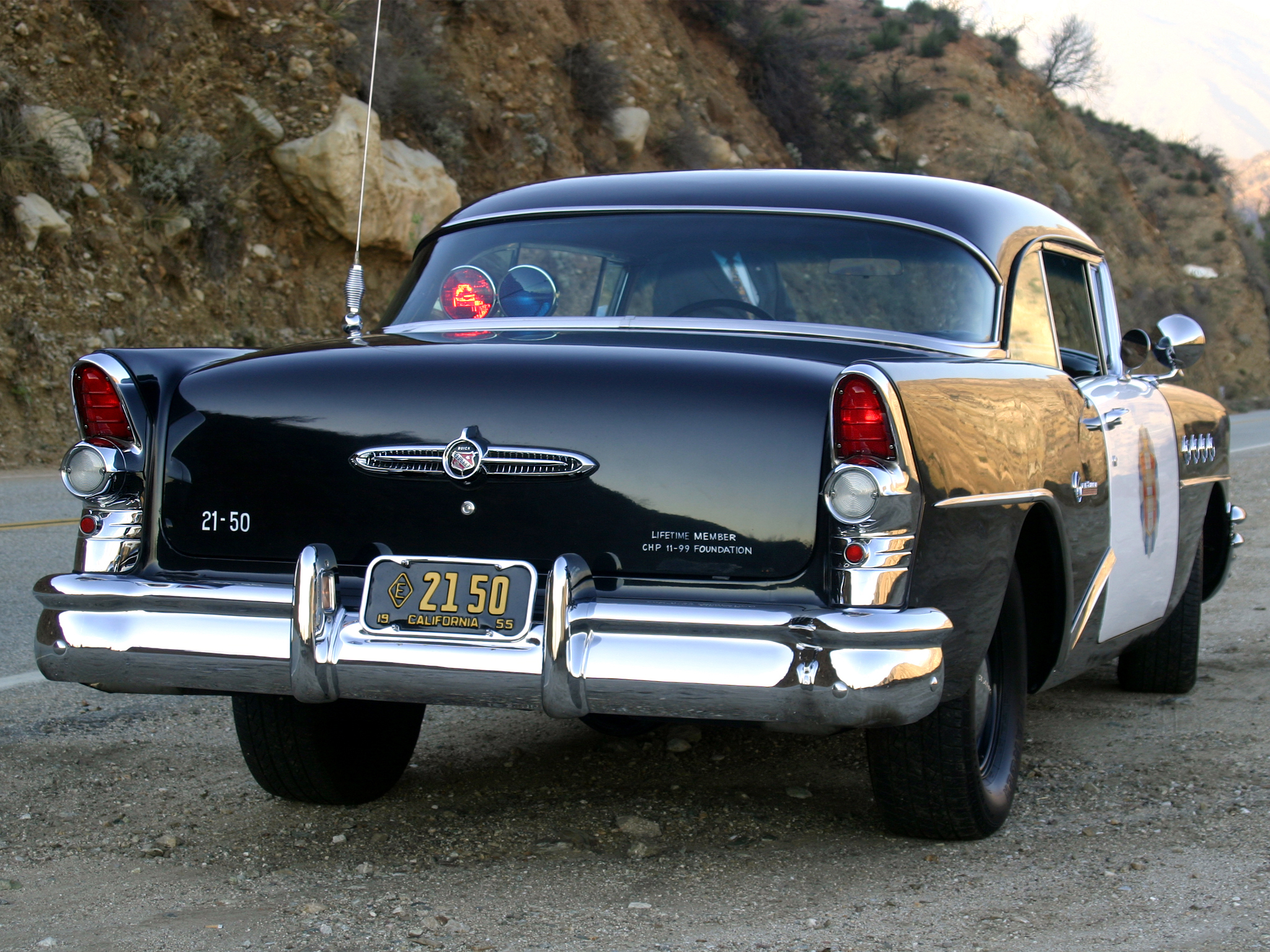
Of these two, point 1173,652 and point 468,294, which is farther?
point 1173,652

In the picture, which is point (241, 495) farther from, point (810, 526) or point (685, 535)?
point (810, 526)

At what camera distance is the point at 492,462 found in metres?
2.79

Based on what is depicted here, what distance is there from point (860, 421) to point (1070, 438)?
105cm

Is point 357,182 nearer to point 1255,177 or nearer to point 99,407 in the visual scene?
point 99,407

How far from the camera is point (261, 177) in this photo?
55.0 ft

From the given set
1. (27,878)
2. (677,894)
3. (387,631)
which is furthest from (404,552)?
(27,878)

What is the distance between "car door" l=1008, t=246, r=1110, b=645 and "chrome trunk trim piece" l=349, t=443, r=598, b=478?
1.21 meters

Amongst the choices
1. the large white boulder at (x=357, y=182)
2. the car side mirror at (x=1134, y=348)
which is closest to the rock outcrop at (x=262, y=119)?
the large white boulder at (x=357, y=182)

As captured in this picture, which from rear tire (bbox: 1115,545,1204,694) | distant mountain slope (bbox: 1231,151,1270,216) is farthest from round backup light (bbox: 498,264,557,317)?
distant mountain slope (bbox: 1231,151,1270,216)

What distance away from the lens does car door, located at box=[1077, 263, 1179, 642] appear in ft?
12.6

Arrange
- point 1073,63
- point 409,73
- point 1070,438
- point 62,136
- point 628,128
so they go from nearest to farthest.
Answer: point 1070,438 → point 62,136 → point 409,73 → point 628,128 → point 1073,63

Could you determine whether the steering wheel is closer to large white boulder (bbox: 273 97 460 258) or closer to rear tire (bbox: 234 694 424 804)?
rear tire (bbox: 234 694 424 804)

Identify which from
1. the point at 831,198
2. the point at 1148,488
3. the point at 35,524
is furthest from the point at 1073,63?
the point at 831,198

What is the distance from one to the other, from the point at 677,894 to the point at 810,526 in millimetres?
832
